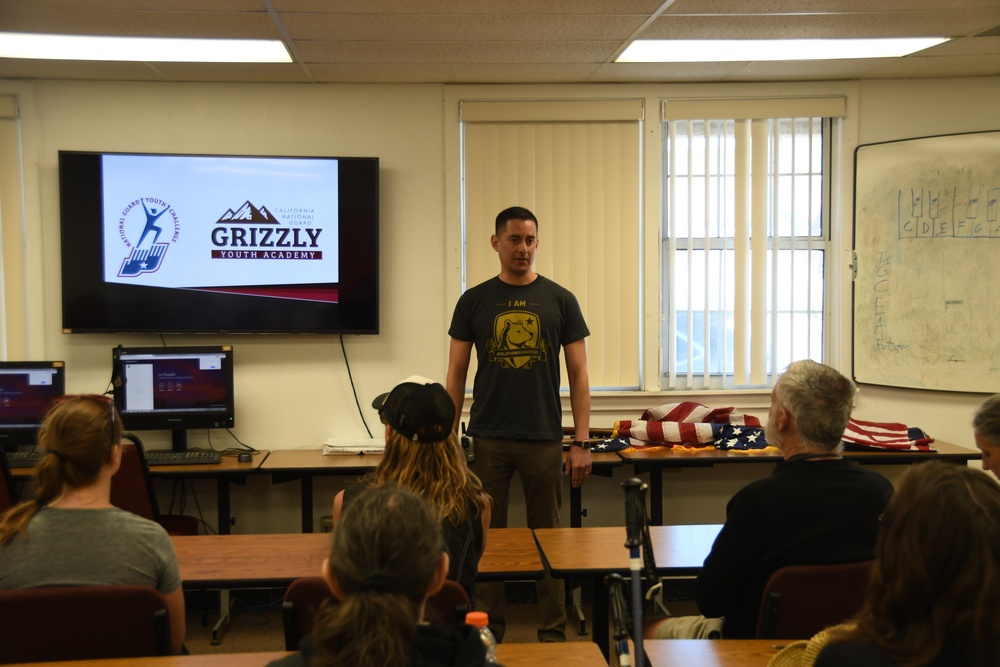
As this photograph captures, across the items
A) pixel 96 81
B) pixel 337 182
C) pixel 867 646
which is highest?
pixel 96 81

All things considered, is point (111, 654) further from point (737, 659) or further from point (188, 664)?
point (737, 659)

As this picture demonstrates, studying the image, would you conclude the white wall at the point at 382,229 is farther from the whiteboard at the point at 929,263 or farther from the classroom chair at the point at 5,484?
the classroom chair at the point at 5,484

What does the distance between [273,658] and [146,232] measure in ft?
10.1

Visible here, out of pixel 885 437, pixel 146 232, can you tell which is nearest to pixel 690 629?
pixel 885 437

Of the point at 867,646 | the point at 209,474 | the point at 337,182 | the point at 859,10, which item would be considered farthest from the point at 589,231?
the point at 867,646

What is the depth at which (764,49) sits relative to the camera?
3.90 metres

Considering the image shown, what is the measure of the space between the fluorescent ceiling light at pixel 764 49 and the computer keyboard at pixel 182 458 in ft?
9.01

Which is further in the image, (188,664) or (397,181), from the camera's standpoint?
(397,181)

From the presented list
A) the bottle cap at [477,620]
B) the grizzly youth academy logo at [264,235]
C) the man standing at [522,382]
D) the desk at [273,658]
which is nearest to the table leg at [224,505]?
the grizzly youth academy logo at [264,235]

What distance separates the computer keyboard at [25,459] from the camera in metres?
3.71

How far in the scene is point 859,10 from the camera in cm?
332

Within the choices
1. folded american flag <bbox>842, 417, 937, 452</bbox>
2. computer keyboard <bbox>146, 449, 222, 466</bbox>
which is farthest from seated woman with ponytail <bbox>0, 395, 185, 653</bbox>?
folded american flag <bbox>842, 417, 937, 452</bbox>

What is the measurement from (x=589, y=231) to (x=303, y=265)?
154cm

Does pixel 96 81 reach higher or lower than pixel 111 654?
higher
